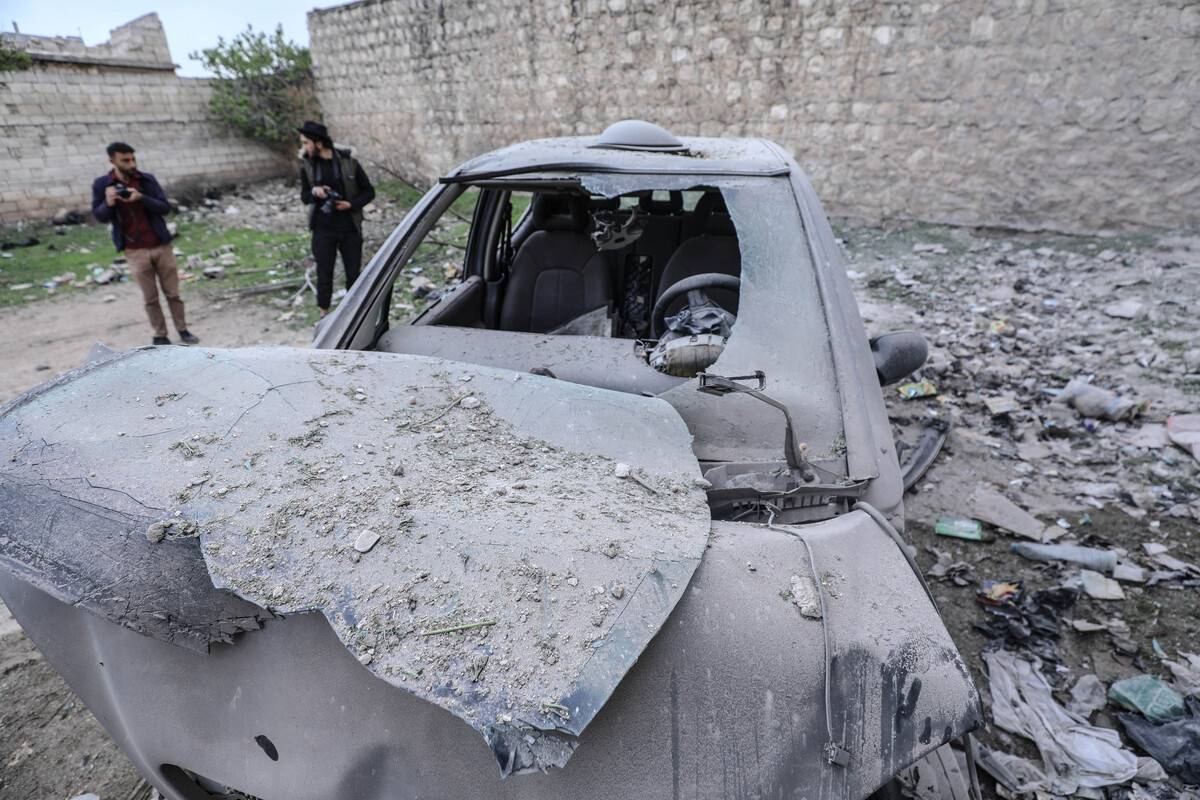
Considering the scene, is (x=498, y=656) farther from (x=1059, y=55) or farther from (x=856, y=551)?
(x=1059, y=55)

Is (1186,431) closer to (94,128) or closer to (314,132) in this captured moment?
(314,132)

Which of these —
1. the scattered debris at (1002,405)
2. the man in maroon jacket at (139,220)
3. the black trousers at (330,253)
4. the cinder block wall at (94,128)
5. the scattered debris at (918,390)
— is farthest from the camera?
the cinder block wall at (94,128)

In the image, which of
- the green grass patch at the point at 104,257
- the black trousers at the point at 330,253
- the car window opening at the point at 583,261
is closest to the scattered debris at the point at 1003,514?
the car window opening at the point at 583,261

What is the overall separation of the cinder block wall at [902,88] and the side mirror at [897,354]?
608cm

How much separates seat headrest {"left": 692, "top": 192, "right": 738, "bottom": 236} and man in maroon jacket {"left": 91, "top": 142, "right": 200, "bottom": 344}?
4.84 m

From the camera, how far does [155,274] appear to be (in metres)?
5.70

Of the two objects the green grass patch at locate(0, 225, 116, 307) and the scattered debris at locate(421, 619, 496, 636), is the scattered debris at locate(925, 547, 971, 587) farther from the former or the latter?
the green grass patch at locate(0, 225, 116, 307)

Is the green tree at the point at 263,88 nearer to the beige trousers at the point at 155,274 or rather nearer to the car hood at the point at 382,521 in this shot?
the beige trousers at the point at 155,274

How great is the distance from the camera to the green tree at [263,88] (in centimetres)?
1278

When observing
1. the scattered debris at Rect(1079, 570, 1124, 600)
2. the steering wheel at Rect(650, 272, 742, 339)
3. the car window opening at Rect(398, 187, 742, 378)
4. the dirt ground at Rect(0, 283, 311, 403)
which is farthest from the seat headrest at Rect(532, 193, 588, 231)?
the dirt ground at Rect(0, 283, 311, 403)

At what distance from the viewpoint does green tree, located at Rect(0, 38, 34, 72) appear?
1033 cm

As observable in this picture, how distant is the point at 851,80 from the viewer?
7.19 metres

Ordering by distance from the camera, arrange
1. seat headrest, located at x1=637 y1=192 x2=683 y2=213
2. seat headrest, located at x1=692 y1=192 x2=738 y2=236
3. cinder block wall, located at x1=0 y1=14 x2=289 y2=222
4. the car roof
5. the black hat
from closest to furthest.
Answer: the car roof, seat headrest, located at x1=692 y1=192 x2=738 y2=236, seat headrest, located at x1=637 y1=192 x2=683 y2=213, the black hat, cinder block wall, located at x1=0 y1=14 x2=289 y2=222

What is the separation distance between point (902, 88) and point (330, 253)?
639cm
